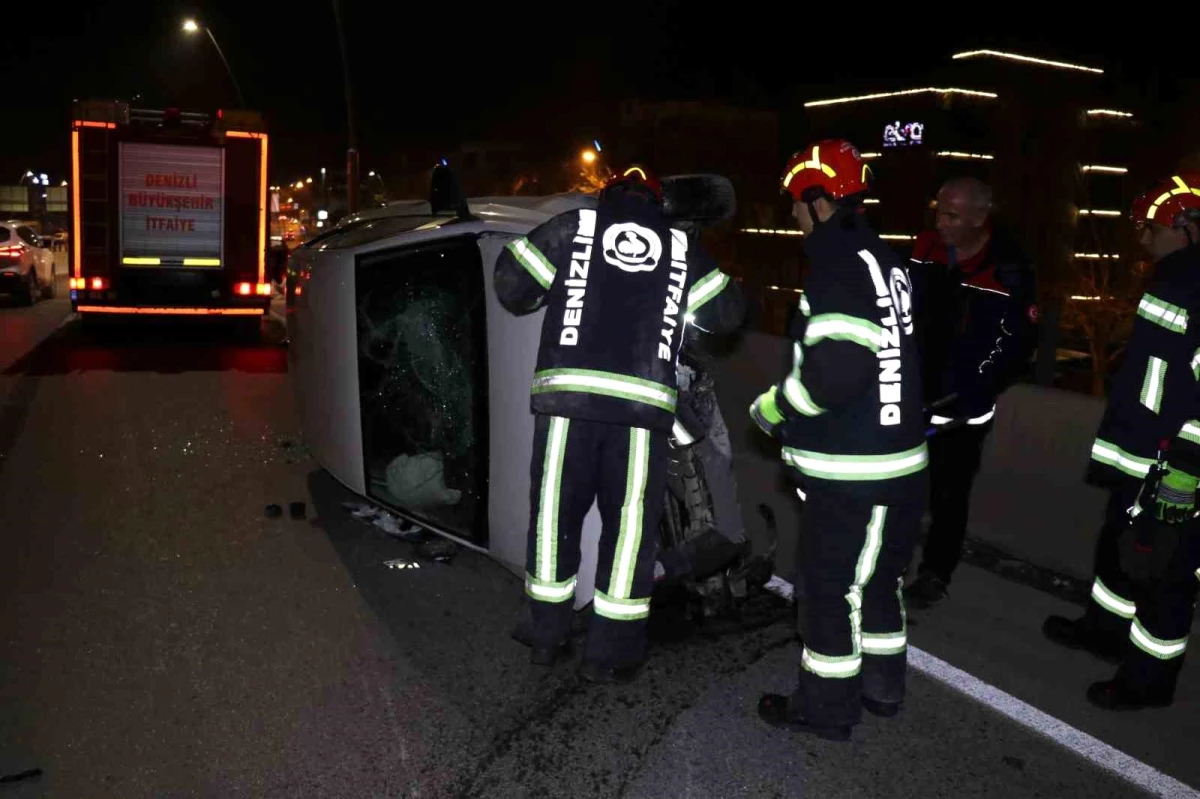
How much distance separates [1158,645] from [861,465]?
1363 mm

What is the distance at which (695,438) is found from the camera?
421 centimetres

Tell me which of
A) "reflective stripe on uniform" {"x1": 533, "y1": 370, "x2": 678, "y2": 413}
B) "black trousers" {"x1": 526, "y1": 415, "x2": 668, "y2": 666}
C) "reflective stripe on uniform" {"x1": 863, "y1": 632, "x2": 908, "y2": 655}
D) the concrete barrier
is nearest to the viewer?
"reflective stripe on uniform" {"x1": 863, "y1": 632, "x2": 908, "y2": 655}

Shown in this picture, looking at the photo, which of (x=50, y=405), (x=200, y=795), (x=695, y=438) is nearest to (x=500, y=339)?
(x=695, y=438)

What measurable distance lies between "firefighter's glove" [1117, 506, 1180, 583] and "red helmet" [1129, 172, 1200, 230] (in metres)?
1.03

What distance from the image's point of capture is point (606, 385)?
3834mm

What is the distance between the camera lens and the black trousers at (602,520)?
155 inches

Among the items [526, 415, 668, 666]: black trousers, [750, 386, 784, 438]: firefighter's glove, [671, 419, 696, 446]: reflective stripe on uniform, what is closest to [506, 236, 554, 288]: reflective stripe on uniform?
[526, 415, 668, 666]: black trousers

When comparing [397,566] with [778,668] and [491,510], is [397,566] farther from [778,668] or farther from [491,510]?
[778,668]

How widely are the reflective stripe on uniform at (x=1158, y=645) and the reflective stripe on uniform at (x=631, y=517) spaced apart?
1.81 meters

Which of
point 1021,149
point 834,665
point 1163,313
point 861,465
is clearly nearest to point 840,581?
point 834,665

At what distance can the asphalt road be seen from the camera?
3.36m

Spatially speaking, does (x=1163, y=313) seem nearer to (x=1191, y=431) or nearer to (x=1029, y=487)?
(x=1191, y=431)

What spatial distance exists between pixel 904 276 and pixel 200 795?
107 inches

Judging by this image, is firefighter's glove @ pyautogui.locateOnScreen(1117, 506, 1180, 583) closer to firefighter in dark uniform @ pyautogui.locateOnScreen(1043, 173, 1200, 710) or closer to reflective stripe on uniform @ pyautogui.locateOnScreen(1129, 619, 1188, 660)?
firefighter in dark uniform @ pyautogui.locateOnScreen(1043, 173, 1200, 710)
